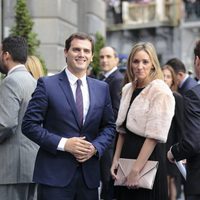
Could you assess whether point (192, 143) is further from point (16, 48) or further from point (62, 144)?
point (16, 48)

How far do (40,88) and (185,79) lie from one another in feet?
15.0

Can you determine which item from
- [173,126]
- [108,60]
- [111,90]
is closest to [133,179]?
[173,126]

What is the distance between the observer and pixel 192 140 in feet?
14.1

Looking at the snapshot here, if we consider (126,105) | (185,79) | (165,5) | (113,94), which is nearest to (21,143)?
(126,105)

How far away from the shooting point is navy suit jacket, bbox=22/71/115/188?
4.30 meters


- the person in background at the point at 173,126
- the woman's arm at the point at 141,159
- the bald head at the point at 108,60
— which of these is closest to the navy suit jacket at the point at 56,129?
the woman's arm at the point at 141,159

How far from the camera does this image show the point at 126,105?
16.8 feet

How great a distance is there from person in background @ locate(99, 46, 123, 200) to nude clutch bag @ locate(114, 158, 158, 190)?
6.70 feet

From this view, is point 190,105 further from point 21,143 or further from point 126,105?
point 21,143

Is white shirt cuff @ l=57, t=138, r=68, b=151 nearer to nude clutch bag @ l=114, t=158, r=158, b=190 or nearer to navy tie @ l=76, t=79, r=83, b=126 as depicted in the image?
navy tie @ l=76, t=79, r=83, b=126

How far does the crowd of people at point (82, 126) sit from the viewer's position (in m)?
4.32

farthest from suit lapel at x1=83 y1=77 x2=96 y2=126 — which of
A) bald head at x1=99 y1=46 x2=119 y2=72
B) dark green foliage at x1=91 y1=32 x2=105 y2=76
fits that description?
dark green foliage at x1=91 y1=32 x2=105 y2=76

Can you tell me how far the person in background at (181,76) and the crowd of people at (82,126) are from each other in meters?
3.04

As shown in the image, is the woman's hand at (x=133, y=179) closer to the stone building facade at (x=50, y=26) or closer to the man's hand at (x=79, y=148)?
the man's hand at (x=79, y=148)
